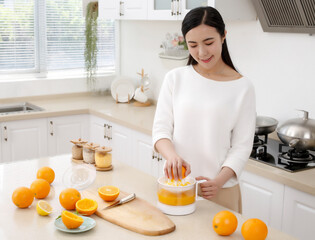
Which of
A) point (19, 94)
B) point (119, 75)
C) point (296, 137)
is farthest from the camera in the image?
point (119, 75)

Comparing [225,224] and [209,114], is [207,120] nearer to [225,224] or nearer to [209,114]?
[209,114]

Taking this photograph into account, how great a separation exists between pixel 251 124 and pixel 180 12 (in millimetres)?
1530

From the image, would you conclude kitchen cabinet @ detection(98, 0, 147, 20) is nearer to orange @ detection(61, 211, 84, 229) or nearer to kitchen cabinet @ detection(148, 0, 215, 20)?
kitchen cabinet @ detection(148, 0, 215, 20)

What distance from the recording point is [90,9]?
4223 millimetres

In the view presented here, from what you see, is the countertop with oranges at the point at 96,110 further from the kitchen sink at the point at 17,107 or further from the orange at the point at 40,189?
the orange at the point at 40,189

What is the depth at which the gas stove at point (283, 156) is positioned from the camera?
7.97 feet

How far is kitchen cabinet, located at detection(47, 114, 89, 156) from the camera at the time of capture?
3.77 m

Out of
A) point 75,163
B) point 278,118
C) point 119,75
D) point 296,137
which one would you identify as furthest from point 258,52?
point 119,75

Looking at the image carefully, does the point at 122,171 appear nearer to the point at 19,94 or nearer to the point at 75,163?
the point at 75,163

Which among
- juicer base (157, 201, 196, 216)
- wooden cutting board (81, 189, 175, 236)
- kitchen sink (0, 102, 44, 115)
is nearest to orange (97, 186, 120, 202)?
wooden cutting board (81, 189, 175, 236)

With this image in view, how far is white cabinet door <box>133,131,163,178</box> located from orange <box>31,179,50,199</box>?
1.56 metres

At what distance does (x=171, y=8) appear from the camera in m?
3.21

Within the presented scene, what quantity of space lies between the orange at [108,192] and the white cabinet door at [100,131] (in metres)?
1.98

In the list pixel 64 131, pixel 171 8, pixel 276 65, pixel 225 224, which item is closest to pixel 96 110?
pixel 64 131
